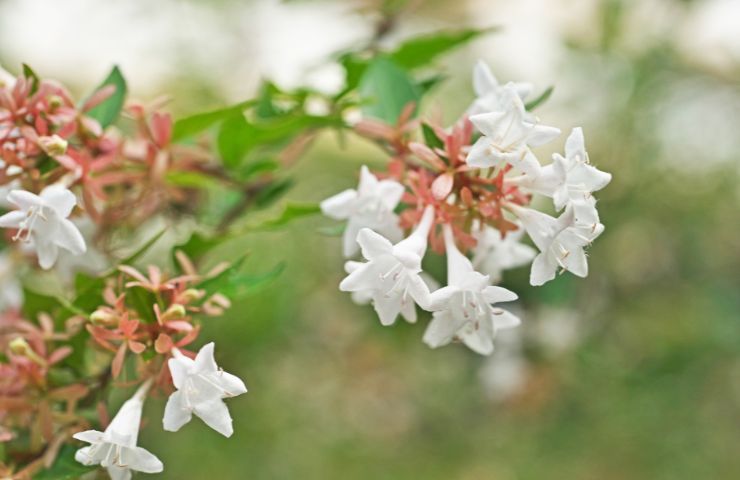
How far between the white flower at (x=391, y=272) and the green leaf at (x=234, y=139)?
30cm

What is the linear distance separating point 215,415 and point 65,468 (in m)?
0.19

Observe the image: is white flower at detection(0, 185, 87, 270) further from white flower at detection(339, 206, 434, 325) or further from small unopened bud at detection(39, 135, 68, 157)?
white flower at detection(339, 206, 434, 325)

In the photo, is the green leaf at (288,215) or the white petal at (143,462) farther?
the green leaf at (288,215)

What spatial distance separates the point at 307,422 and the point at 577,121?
1.22m

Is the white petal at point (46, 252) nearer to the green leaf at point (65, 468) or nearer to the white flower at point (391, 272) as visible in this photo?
the green leaf at point (65, 468)

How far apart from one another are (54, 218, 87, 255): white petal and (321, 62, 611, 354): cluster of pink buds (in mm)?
243

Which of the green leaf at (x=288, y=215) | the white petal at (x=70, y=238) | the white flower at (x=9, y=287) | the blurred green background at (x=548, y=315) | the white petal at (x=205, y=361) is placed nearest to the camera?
the white petal at (x=205, y=361)

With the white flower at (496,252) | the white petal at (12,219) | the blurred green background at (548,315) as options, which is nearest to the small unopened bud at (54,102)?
the white petal at (12,219)

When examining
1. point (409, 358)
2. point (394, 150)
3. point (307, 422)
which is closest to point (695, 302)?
point (409, 358)

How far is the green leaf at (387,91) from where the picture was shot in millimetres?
955

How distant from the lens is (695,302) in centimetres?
231

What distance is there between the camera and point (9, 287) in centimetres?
106

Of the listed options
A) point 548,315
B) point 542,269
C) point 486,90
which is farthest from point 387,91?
point 548,315

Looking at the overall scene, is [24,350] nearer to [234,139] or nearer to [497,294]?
[234,139]
